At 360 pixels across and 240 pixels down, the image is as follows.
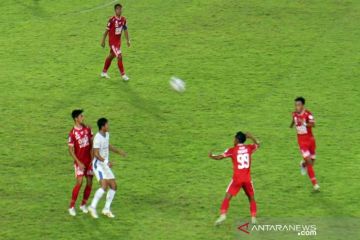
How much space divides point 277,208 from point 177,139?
5.11 meters

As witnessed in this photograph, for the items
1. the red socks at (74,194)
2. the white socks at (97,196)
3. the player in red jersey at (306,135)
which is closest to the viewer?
the white socks at (97,196)

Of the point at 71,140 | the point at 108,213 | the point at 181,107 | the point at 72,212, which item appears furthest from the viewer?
the point at 181,107

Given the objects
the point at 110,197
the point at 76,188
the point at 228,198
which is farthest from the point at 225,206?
the point at 76,188

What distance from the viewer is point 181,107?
26.0 meters

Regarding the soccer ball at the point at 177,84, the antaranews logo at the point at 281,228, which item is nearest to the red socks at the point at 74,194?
the antaranews logo at the point at 281,228

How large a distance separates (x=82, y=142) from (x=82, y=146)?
92 millimetres

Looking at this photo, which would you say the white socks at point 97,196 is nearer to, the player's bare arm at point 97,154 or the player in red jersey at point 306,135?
the player's bare arm at point 97,154

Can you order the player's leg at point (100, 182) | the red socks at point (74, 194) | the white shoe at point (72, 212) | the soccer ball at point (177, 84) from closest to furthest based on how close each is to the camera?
the player's leg at point (100, 182) → the red socks at point (74, 194) → the white shoe at point (72, 212) → the soccer ball at point (177, 84)

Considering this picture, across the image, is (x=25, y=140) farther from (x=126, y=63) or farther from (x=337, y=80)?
(x=337, y=80)

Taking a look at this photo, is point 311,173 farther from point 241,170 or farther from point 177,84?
point 177,84

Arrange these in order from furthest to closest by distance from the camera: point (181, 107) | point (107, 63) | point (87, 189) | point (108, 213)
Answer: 1. point (107, 63)
2. point (181, 107)
3. point (87, 189)
4. point (108, 213)

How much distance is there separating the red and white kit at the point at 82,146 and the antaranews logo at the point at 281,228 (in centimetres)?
374

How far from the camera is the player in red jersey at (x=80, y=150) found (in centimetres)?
1881

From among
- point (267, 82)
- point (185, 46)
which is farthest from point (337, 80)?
point (185, 46)
